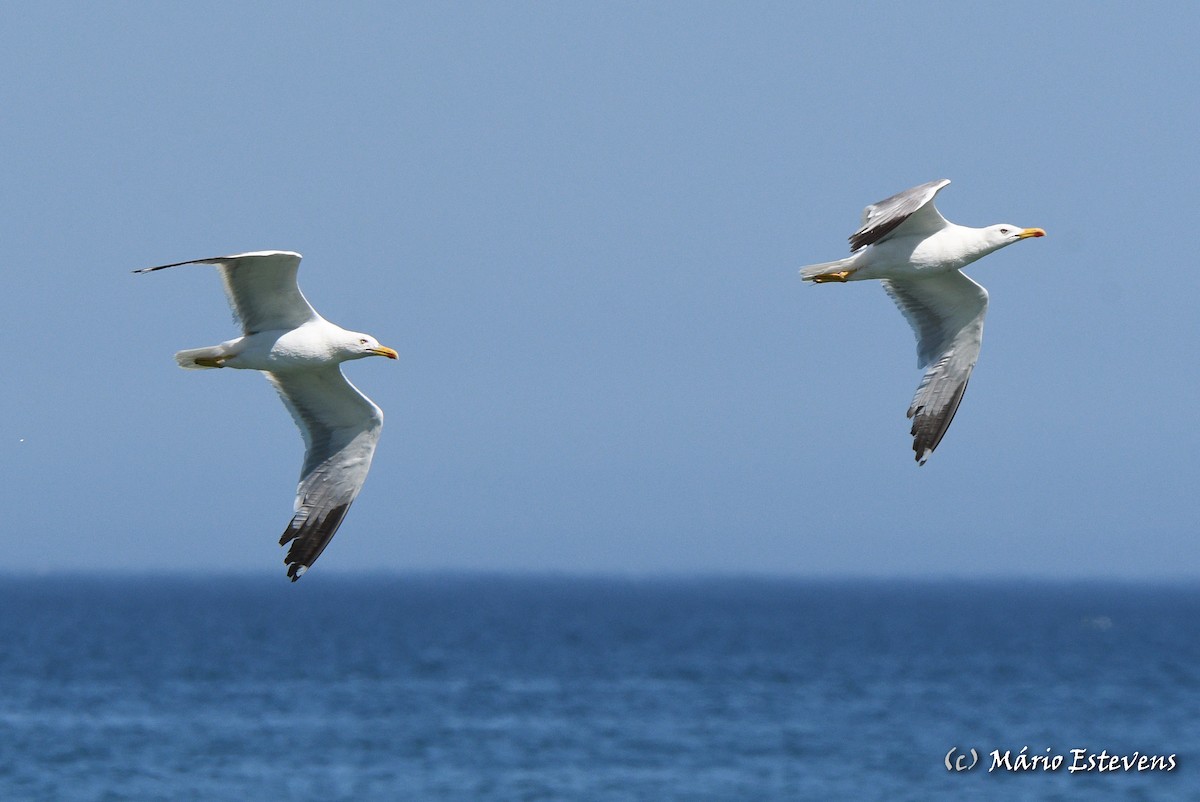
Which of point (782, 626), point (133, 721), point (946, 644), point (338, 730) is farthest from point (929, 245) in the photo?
point (782, 626)

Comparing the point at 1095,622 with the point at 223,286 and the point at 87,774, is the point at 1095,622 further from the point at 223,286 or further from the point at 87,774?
the point at 223,286

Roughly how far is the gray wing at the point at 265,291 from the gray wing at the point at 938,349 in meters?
5.92

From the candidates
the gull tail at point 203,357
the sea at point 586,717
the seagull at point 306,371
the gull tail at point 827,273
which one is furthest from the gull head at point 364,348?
the sea at point 586,717

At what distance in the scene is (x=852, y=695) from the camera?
56.6 meters

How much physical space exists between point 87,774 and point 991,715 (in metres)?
26.1

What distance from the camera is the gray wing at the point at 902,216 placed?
13.8 meters

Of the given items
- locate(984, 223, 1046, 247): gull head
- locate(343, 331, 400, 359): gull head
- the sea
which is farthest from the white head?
the sea

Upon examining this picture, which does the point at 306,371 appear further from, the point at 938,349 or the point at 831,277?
A: the point at 938,349

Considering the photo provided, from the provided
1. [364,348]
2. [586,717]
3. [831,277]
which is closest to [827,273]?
[831,277]

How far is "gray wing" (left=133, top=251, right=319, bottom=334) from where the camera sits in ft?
45.8

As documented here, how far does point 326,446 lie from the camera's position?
15.6 metres

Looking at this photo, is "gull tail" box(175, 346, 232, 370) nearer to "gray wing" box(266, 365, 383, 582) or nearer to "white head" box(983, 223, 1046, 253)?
"gray wing" box(266, 365, 383, 582)

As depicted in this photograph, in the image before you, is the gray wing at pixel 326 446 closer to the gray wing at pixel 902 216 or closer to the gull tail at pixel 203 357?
the gull tail at pixel 203 357

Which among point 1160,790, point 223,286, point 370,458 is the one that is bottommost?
point 1160,790
